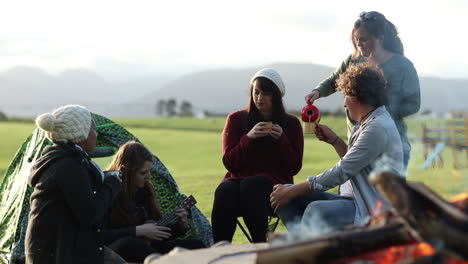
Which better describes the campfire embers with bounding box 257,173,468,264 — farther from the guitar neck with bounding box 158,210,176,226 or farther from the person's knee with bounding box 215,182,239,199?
the person's knee with bounding box 215,182,239,199

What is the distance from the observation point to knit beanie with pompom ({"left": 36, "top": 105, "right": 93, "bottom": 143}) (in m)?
3.33

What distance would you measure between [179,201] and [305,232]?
2796mm

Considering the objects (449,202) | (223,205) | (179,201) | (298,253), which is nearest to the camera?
(298,253)

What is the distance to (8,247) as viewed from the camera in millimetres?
4398

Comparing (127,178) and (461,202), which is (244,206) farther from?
(461,202)

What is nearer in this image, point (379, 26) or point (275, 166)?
point (379, 26)

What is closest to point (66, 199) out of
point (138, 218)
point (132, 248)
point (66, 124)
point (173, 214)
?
point (66, 124)

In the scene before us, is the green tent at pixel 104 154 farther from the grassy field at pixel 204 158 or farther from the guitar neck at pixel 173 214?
the grassy field at pixel 204 158

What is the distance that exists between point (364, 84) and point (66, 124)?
1426mm

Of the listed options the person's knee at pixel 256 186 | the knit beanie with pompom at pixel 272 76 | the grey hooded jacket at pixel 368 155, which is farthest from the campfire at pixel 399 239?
the knit beanie with pompom at pixel 272 76

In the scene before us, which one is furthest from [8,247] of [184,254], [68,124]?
[184,254]

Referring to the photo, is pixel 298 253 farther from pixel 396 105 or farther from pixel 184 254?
pixel 396 105

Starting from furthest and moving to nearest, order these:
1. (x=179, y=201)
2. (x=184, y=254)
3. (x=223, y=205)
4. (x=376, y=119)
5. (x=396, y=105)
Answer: (x=179, y=201) < (x=223, y=205) < (x=396, y=105) < (x=376, y=119) < (x=184, y=254)

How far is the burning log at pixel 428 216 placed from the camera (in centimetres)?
161
